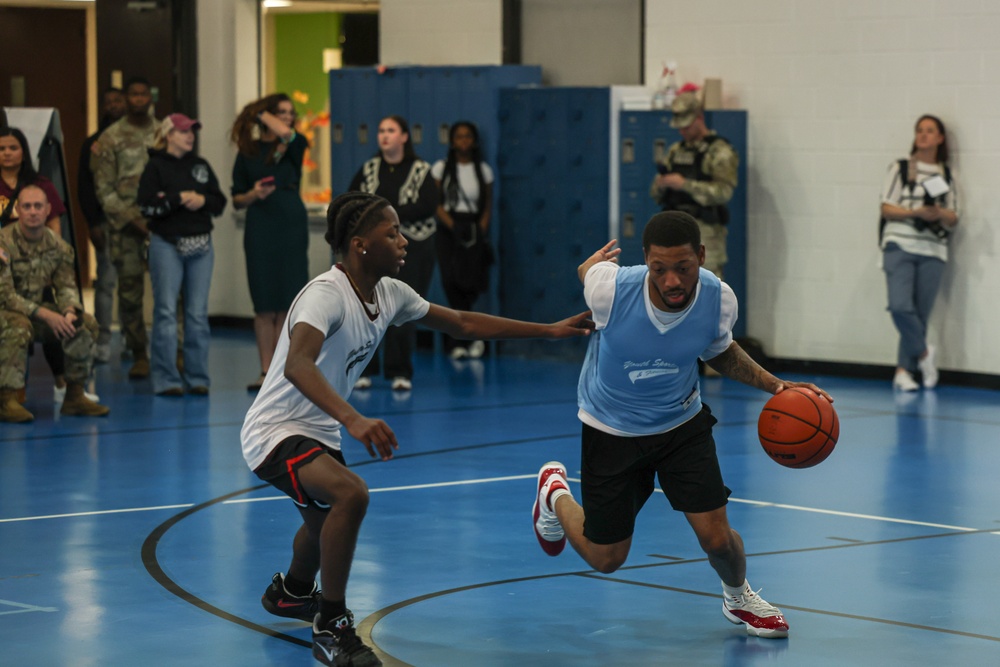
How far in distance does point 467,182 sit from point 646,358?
8251 millimetres

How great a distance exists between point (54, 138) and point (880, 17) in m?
6.15

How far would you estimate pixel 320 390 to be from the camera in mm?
4691

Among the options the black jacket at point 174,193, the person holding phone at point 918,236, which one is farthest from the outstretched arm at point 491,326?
the person holding phone at point 918,236

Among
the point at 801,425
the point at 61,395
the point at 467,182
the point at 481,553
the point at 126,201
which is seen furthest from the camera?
the point at 467,182

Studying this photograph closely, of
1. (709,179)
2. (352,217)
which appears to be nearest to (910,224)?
(709,179)

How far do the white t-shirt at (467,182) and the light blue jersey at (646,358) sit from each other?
8004 mm

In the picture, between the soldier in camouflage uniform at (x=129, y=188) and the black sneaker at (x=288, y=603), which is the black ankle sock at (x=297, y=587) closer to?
the black sneaker at (x=288, y=603)

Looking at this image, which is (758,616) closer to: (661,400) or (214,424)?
(661,400)

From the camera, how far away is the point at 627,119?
1302 cm

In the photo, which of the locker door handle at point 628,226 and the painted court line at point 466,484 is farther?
the locker door handle at point 628,226

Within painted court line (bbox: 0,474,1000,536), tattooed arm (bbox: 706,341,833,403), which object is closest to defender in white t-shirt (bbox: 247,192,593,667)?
tattooed arm (bbox: 706,341,833,403)

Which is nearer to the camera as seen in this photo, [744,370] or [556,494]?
[744,370]

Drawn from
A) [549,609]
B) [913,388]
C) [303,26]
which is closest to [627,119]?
[913,388]

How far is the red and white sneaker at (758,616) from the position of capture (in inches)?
203
